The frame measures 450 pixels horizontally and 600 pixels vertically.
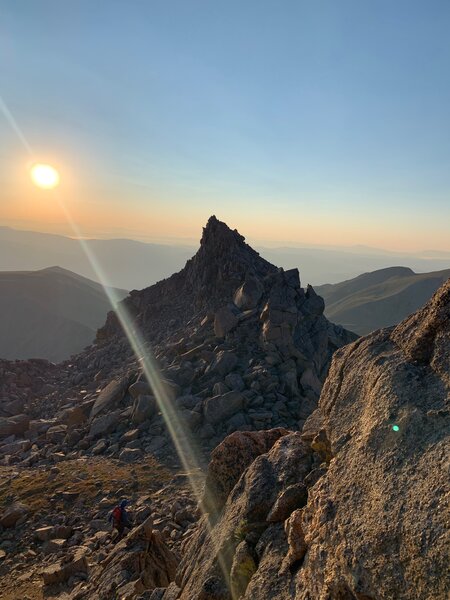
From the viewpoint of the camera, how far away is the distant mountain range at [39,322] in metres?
150

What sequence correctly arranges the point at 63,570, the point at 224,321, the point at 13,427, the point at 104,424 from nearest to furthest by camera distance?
the point at 63,570, the point at 104,424, the point at 13,427, the point at 224,321

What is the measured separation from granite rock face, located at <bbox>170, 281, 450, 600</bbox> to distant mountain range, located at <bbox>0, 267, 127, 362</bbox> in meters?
144

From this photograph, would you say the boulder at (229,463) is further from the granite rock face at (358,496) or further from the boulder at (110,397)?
the boulder at (110,397)

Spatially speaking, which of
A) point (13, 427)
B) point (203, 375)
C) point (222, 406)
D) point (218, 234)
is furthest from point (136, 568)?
point (218, 234)


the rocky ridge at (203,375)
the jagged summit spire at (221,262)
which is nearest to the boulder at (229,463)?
the rocky ridge at (203,375)

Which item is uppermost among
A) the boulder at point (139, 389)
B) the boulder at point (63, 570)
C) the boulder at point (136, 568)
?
the boulder at point (139, 389)

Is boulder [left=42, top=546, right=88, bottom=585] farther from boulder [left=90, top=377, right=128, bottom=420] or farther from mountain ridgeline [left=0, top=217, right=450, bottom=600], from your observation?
boulder [left=90, top=377, right=128, bottom=420]

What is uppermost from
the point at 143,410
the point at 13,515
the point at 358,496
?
the point at 358,496

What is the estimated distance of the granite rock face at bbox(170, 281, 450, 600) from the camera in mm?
5734

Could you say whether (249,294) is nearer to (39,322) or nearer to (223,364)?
(223,364)

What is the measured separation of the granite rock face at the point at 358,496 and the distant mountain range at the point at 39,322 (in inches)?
5661

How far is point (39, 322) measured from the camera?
166 meters

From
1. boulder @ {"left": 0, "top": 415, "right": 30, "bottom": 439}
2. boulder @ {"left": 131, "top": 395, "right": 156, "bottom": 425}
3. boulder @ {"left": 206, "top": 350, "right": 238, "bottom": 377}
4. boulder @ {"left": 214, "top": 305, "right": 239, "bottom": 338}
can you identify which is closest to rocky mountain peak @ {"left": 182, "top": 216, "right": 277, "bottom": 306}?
boulder @ {"left": 214, "top": 305, "right": 239, "bottom": 338}

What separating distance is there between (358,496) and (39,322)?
177 metres
